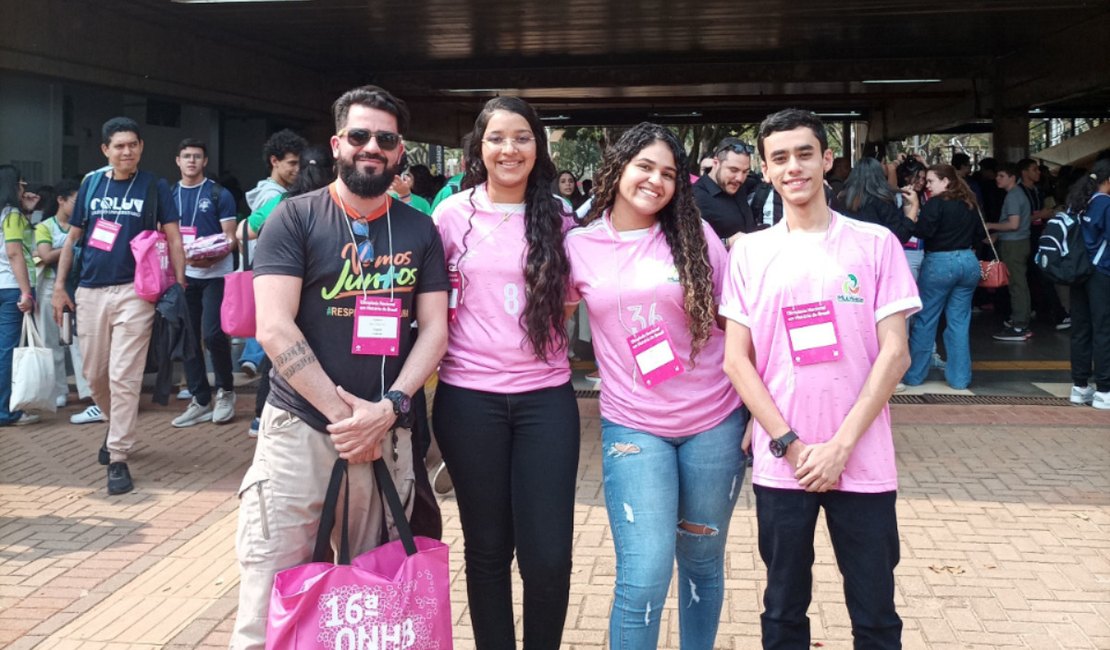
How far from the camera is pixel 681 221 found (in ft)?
10.3

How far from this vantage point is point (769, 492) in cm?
290

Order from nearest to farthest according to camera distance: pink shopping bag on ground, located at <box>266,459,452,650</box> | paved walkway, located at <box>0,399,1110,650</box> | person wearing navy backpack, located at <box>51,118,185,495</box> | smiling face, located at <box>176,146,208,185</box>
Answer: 1. pink shopping bag on ground, located at <box>266,459,452,650</box>
2. paved walkway, located at <box>0,399,1110,650</box>
3. person wearing navy backpack, located at <box>51,118,185,495</box>
4. smiling face, located at <box>176,146,208,185</box>

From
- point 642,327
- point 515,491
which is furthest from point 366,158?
point 515,491

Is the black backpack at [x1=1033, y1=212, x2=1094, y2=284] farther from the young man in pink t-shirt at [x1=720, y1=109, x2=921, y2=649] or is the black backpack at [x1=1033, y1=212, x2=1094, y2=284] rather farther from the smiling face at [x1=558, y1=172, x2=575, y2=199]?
the smiling face at [x1=558, y1=172, x2=575, y2=199]

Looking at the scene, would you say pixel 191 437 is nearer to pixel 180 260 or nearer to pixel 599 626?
pixel 180 260

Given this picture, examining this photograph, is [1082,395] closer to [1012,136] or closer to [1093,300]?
[1093,300]

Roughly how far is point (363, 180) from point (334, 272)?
30cm

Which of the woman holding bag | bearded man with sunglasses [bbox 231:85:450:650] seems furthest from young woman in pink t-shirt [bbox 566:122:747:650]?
the woman holding bag

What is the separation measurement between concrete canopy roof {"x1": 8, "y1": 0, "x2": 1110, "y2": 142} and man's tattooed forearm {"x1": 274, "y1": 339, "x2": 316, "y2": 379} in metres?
8.28

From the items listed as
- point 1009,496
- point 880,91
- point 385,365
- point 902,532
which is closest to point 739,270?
point 385,365

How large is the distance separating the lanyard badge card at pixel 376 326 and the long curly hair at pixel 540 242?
371 mm

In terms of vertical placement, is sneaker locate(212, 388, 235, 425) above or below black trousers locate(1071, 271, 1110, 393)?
below

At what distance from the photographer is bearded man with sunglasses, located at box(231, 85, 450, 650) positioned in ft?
9.43

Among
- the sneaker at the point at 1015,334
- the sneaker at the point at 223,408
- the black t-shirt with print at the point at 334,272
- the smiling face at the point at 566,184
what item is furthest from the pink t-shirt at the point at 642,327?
the smiling face at the point at 566,184
